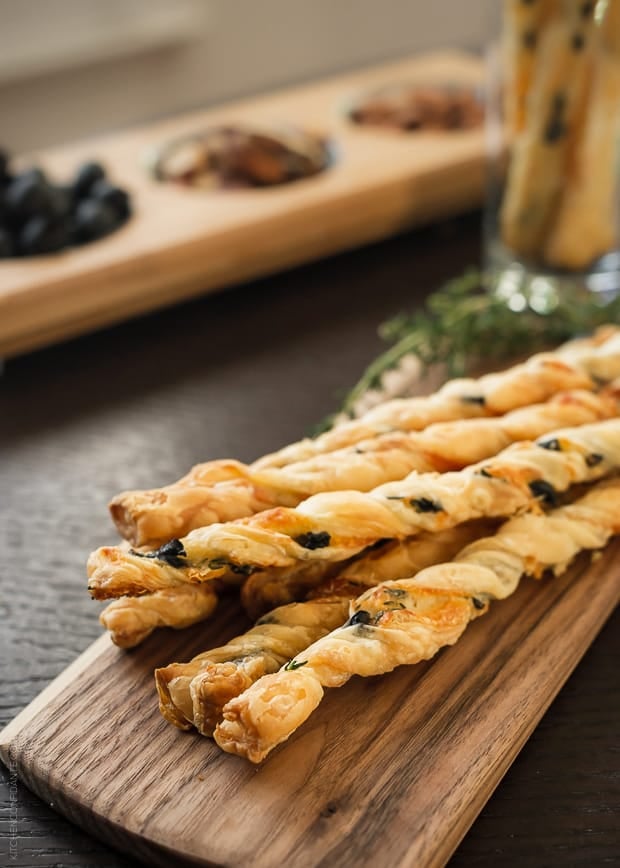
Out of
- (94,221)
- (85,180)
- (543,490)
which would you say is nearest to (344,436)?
(543,490)

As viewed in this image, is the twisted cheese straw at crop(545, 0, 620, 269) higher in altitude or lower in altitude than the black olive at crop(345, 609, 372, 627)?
higher

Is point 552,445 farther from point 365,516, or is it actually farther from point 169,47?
point 169,47

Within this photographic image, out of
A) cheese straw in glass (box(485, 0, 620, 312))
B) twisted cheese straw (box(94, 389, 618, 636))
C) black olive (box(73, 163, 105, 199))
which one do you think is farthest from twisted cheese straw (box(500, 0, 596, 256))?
black olive (box(73, 163, 105, 199))

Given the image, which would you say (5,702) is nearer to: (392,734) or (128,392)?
(392,734)

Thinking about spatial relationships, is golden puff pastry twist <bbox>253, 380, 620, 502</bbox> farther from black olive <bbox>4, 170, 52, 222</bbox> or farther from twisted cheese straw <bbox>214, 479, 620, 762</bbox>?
black olive <bbox>4, 170, 52, 222</bbox>

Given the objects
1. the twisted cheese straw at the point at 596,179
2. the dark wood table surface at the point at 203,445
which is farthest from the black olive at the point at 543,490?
the twisted cheese straw at the point at 596,179

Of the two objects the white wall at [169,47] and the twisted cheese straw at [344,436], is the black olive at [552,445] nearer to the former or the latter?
the twisted cheese straw at [344,436]
